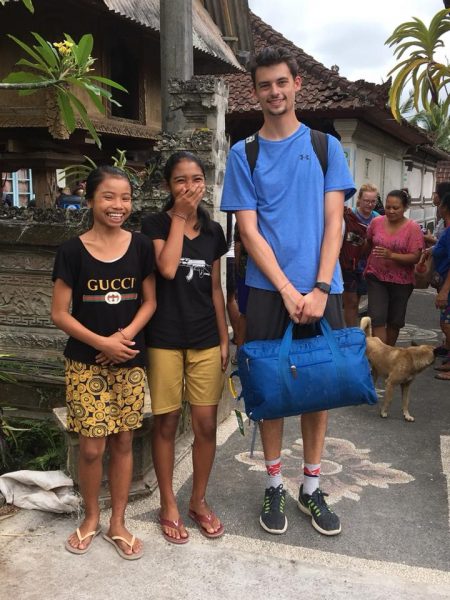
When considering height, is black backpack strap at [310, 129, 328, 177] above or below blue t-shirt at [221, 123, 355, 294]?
above

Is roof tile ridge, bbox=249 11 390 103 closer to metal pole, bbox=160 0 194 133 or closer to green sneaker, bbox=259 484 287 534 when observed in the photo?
metal pole, bbox=160 0 194 133

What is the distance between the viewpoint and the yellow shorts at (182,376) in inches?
107

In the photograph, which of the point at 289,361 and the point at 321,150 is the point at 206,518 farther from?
the point at 321,150

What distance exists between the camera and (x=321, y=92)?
34.7 ft

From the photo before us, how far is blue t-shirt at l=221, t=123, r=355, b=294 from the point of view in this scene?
8.80 feet

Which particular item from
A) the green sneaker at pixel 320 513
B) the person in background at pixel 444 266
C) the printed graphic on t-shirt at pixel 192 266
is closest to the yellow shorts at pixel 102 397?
the printed graphic on t-shirt at pixel 192 266

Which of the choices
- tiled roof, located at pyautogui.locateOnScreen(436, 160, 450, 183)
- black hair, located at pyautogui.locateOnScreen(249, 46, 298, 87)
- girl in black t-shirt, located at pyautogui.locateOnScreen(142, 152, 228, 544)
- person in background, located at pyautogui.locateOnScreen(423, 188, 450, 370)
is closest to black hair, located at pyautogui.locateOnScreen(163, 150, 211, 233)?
girl in black t-shirt, located at pyautogui.locateOnScreen(142, 152, 228, 544)

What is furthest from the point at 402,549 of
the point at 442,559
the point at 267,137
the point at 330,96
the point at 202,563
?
the point at 330,96

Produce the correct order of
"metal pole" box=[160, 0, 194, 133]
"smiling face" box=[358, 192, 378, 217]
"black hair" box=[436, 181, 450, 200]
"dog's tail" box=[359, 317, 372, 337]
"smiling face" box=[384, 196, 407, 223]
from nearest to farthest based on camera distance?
"metal pole" box=[160, 0, 194, 133] → "dog's tail" box=[359, 317, 372, 337] → "smiling face" box=[384, 196, 407, 223] → "smiling face" box=[358, 192, 378, 217] → "black hair" box=[436, 181, 450, 200]

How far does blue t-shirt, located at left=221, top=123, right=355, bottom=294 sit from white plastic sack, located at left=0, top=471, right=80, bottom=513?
58.8 inches

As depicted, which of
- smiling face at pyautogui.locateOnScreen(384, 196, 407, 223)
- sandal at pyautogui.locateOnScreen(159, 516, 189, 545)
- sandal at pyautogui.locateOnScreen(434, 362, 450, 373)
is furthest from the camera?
sandal at pyautogui.locateOnScreen(434, 362, 450, 373)

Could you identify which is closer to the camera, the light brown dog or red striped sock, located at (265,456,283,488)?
red striped sock, located at (265,456,283,488)

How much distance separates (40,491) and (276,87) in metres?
2.32

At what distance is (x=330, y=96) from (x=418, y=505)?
340 inches
